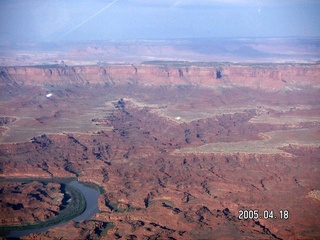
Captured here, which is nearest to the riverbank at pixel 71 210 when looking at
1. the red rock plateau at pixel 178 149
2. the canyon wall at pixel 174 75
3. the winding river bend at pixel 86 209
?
the winding river bend at pixel 86 209

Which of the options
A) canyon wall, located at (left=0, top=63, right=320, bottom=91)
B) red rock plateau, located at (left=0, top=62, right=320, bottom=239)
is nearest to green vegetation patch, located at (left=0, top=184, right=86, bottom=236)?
red rock plateau, located at (left=0, top=62, right=320, bottom=239)

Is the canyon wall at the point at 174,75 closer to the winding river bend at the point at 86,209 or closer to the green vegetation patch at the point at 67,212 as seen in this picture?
the winding river bend at the point at 86,209

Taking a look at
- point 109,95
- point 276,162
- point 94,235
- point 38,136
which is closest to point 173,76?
point 109,95

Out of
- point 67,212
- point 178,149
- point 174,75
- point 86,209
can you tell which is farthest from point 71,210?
point 174,75

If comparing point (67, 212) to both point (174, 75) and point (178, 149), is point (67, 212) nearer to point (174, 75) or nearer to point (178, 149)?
point (178, 149)

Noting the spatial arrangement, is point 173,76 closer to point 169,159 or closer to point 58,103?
point 58,103
